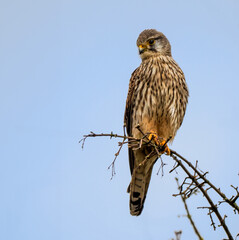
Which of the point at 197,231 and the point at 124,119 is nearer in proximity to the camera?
the point at 197,231

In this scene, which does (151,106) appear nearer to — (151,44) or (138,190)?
(138,190)

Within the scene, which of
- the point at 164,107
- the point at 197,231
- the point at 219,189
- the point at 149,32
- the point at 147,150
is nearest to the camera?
the point at 197,231

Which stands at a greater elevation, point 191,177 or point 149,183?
point 149,183

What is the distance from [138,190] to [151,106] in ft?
3.28

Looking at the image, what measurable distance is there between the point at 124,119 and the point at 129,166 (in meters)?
0.59

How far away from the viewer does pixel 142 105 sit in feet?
15.7

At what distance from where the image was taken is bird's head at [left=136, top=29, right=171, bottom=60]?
5.38 metres

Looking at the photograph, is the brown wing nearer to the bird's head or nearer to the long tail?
the bird's head

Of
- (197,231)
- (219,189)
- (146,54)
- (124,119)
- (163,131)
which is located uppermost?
(146,54)

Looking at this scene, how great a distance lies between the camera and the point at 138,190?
16.2 feet

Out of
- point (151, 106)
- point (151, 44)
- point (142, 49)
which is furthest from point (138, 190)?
point (151, 44)

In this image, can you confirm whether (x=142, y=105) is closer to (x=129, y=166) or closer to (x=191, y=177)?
(x=129, y=166)

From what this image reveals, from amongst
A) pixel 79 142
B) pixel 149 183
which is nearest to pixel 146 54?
pixel 149 183

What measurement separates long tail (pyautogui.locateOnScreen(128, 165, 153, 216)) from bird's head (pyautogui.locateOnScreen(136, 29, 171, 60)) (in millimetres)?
1447
